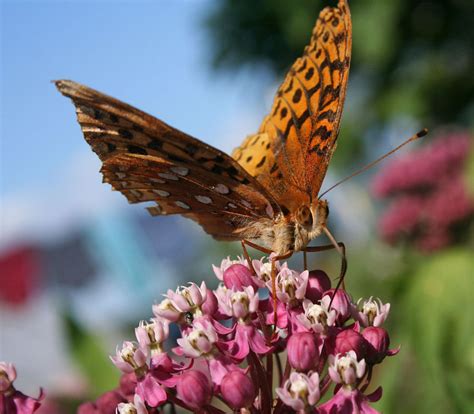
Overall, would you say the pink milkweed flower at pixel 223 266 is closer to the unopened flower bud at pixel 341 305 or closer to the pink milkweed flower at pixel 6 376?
the unopened flower bud at pixel 341 305

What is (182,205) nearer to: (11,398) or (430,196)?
(11,398)

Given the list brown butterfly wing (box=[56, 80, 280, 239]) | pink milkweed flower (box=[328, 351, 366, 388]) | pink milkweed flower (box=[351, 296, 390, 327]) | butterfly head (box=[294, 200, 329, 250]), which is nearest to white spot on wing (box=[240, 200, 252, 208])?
brown butterfly wing (box=[56, 80, 280, 239])

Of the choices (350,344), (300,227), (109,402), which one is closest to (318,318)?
(350,344)

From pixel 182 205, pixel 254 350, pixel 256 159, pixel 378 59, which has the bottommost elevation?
pixel 254 350

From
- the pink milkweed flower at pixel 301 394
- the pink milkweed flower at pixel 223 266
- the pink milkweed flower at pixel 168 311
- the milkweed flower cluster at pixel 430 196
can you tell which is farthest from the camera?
the milkweed flower cluster at pixel 430 196

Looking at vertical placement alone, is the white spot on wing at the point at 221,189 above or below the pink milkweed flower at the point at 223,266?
above

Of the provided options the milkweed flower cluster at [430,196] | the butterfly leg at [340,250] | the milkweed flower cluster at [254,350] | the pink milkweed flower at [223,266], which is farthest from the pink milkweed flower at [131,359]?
the milkweed flower cluster at [430,196]
